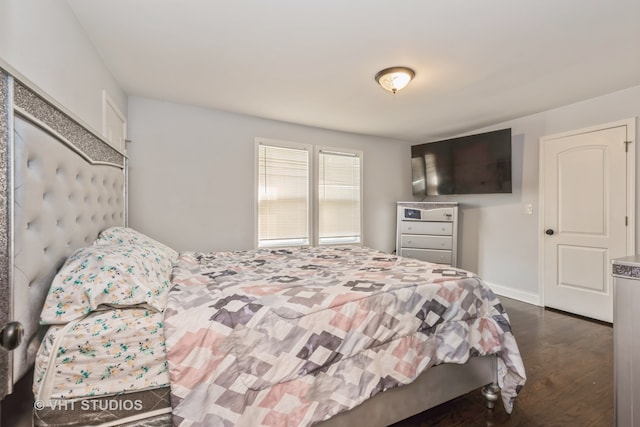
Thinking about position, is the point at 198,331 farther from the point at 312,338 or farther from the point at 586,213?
the point at 586,213

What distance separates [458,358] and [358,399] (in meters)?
0.61

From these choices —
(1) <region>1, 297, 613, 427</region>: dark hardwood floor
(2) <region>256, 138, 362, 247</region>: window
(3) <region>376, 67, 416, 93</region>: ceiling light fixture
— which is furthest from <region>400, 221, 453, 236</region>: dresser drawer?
(3) <region>376, 67, 416, 93</region>: ceiling light fixture

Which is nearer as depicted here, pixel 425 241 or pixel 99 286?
pixel 99 286

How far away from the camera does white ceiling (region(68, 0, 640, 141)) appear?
173 centimetres

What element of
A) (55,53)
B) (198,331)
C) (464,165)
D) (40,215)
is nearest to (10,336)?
(198,331)

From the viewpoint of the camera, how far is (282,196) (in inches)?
151

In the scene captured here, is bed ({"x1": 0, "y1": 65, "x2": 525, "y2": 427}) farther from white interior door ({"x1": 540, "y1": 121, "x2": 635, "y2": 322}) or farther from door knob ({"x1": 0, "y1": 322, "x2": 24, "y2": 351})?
white interior door ({"x1": 540, "y1": 121, "x2": 635, "y2": 322})

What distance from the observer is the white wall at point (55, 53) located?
1.22m

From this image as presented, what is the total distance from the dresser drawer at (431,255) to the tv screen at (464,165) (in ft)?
2.82

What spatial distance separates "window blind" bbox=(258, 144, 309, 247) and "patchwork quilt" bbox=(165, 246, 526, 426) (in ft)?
6.02

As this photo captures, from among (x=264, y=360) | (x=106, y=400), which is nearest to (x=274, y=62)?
(x=264, y=360)

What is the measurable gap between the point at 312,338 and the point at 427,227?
3.31m

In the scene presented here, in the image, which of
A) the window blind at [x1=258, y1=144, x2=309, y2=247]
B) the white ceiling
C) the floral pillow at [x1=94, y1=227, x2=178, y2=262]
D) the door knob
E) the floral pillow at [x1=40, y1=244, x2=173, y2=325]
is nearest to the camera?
the door knob

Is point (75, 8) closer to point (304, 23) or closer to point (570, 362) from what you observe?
point (304, 23)
